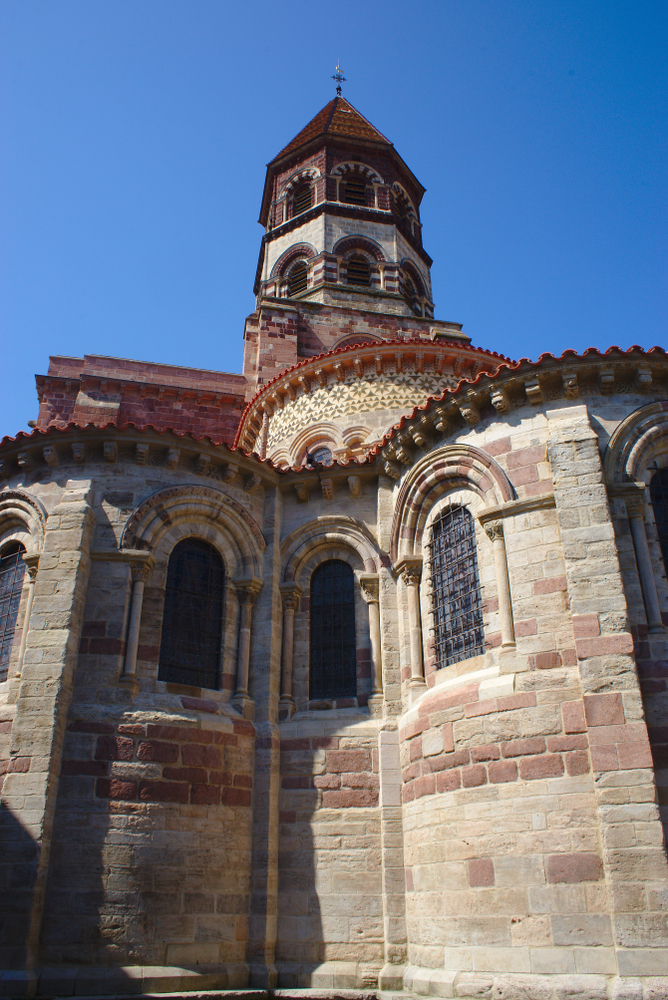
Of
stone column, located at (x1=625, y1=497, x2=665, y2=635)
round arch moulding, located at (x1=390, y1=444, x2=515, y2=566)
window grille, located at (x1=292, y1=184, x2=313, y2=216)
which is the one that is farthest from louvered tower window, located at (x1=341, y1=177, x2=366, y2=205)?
stone column, located at (x1=625, y1=497, x2=665, y2=635)

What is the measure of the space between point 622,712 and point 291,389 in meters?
11.5

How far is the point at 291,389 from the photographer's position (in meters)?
17.9

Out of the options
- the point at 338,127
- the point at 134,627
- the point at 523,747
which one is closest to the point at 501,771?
the point at 523,747

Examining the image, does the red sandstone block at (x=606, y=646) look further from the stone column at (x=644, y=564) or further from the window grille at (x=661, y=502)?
the window grille at (x=661, y=502)

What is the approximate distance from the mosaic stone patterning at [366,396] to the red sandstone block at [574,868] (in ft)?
32.9

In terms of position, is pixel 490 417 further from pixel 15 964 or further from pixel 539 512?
pixel 15 964

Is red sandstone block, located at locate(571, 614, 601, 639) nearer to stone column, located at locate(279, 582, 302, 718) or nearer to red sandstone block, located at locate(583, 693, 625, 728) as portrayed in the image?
red sandstone block, located at locate(583, 693, 625, 728)

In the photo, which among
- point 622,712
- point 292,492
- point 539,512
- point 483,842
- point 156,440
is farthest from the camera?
point 292,492

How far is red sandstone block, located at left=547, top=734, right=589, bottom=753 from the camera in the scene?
8.37 metres

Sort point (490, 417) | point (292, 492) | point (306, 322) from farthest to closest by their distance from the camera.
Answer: point (306, 322), point (292, 492), point (490, 417)

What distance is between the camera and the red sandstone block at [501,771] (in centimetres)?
872

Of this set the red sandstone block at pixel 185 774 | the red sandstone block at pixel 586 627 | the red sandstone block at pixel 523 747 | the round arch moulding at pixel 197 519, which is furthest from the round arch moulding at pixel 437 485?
the red sandstone block at pixel 185 774

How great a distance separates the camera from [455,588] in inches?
416

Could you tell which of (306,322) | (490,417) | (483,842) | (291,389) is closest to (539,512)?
(490,417)
